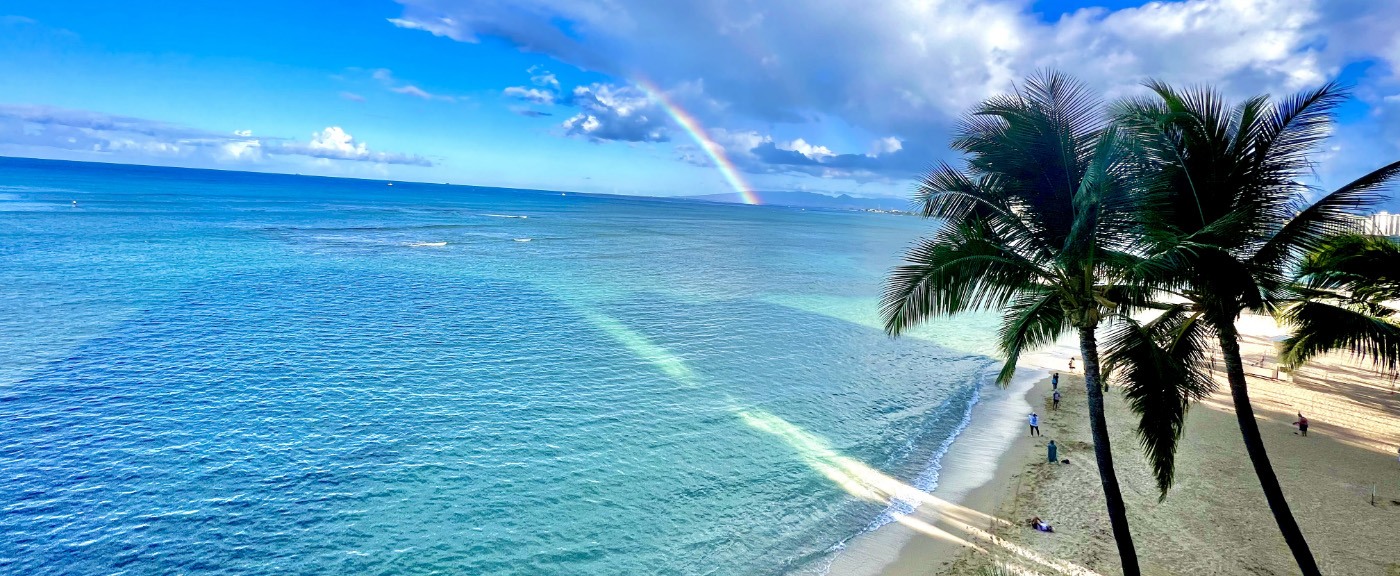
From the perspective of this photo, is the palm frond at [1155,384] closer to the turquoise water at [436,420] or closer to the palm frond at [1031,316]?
the palm frond at [1031,316]

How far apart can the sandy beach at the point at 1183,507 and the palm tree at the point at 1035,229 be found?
6.96 meters

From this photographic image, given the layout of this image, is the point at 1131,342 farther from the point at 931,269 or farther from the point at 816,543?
the point at 816,543

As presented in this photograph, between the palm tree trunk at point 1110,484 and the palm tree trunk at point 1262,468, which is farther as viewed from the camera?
the palm tree trunk at point 1262,468

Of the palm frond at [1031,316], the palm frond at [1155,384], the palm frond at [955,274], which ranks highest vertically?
the palm frond at [955,274]

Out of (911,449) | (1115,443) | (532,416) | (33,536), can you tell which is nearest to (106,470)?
(33,536)

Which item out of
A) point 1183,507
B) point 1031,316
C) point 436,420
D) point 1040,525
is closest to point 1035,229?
point 1031,316

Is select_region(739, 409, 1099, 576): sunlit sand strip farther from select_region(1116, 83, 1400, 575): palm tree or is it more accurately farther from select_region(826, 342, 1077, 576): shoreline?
select_region(1116, 83, 1400, 575): palm tree

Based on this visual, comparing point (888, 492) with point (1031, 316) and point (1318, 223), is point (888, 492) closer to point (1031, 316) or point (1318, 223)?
point (1031, 316)

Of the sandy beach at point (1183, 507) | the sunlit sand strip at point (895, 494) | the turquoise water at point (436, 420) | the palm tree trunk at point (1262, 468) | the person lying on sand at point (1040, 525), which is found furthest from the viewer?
the person lying on sand at point (1040, 525)

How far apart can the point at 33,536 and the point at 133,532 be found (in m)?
2.12

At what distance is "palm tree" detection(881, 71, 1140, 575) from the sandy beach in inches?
274

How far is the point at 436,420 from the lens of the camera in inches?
968

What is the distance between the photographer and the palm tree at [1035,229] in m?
9.08

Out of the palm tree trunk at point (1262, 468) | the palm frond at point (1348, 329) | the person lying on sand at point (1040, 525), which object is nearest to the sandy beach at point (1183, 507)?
the person lying on sand at point (1040, 525)
